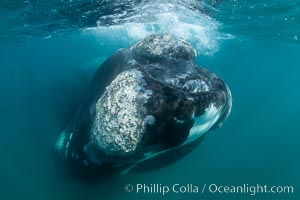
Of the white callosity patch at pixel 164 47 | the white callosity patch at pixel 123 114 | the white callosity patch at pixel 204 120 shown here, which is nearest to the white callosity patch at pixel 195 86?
the white callosity patch at pixel 204 120

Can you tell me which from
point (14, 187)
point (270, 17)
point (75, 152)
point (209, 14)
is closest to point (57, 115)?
point (14, 187)

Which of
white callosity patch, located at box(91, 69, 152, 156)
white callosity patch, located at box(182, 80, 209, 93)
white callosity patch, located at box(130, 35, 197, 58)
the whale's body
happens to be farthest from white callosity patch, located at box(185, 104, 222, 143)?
white callosity patch, located at box(130, 35, 197, 58)

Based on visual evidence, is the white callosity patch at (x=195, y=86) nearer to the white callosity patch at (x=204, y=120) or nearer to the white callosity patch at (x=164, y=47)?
the white callosity patch at (x=204, y=120)

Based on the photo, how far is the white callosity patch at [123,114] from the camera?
5.72 meters

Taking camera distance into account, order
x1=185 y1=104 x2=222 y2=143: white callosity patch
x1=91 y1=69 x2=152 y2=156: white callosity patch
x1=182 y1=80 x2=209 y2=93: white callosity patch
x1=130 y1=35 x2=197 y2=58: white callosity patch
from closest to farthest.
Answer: x1=91 y1=69 x2=152 y2=156: white callosity patch, x1=185 y1=104 x2=222 y2=143: white callosity patch, x1=182 y1=80 x2=209 y2=93: white callosity patch, x1=130 y1=35 x2=197 y2=58: white callosity patch

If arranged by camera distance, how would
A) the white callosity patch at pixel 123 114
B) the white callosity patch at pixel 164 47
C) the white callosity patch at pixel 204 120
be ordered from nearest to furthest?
1. the white callosity patch at pixel 123 114
2. the white callosity patch at pixel 204 120
3. the white callosity patch at pixel 164 47

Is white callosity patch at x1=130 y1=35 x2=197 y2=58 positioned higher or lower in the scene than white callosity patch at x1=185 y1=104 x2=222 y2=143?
higher

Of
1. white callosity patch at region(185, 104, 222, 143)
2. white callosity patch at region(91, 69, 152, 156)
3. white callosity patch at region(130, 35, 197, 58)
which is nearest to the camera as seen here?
white callosity patch at region(91, 69, 152, 156)

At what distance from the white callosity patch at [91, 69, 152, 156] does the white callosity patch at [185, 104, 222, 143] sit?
1.30 metres

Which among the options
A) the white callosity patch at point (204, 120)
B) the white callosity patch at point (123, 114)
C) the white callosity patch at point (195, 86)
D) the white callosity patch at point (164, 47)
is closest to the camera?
the white callosity patch at point (123, 114)

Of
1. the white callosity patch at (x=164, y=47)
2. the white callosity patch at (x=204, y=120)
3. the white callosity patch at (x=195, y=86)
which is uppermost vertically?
the white callosity patch at (x=164, y=47)

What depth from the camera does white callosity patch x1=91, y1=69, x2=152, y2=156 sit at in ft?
18.8

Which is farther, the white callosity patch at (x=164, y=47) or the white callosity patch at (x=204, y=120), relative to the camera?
the white callosity patch at (x=164, y=47)

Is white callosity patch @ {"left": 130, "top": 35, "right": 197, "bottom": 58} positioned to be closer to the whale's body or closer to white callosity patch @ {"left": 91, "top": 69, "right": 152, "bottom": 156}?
the whale's body
